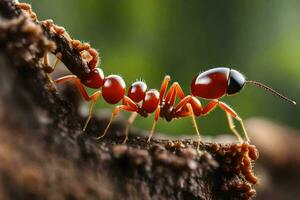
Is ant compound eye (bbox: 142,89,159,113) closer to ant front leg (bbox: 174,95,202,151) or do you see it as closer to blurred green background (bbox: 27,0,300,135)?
ant front leg (bbox: 174,95,202,151)

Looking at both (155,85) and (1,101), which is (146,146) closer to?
(1,101)

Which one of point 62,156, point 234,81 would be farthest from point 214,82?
point 62,156

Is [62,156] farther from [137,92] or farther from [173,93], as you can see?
[173,93]

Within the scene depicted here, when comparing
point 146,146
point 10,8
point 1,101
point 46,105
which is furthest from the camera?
point 146,146

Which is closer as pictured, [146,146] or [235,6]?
[146,146]

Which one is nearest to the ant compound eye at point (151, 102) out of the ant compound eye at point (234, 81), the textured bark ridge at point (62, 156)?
the ant compound eye at point (234, 81)

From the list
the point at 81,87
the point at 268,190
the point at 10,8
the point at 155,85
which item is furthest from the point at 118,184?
the point at 155,85

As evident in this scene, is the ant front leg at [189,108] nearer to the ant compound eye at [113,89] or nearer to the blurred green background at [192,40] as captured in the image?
the ant compound eye at [113,89]

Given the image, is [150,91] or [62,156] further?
[150,91]
